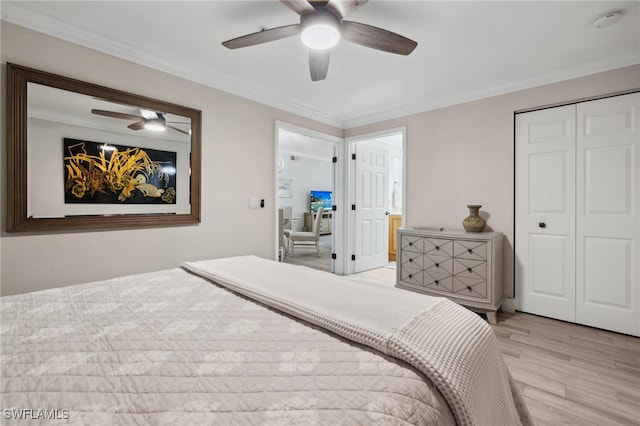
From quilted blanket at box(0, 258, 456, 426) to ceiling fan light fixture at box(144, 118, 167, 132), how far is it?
176 centimetres

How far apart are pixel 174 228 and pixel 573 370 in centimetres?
325

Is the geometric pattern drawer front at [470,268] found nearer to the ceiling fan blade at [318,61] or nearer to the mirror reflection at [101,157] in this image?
the ceiling fan blade at [318,61]

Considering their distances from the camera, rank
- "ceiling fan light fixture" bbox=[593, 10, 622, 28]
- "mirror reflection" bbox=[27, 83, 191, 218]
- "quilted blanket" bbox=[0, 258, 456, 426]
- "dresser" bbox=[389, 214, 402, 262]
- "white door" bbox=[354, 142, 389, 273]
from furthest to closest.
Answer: "dresser" bbox=[389, 214, 402, 262] → "white door" bbox=[354, 142, 389, 273] → "mirror reflection" bbox=[27, 83, 191, 218] → "ceiling fan light fixture" bbox=[593, 10, 622, 28] → "quilted blanket" bbox=[0, 258, 456, 426]

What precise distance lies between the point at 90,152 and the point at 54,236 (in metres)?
0.66

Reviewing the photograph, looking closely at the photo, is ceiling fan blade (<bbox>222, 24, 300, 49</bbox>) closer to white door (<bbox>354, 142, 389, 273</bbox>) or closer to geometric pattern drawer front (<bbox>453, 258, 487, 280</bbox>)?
geometric pattern drawer front (<bbox>453, 258, 487, 280</bbox>)

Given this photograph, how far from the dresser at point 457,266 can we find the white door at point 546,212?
0.84 feet

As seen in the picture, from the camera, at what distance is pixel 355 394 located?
675 millimetres

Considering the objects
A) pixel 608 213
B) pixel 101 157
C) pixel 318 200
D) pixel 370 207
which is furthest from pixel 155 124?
pixel 318 200

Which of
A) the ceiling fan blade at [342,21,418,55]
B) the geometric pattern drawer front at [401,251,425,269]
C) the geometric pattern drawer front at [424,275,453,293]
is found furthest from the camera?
the geometric pattern drawer front at [401,251,425,269]

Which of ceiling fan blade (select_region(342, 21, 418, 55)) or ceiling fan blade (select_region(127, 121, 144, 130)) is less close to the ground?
ceiling fan blade (select_region(342, 21, 418, 55))

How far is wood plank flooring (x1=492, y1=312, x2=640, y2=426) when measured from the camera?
5.18ft

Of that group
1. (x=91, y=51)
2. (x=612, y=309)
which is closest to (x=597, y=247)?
(x=612, y=309)

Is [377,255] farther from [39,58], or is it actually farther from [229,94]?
[39,58]

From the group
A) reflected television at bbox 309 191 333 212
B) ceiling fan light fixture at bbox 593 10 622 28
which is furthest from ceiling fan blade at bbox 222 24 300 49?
reflected television at bbox 309 191 333 212
